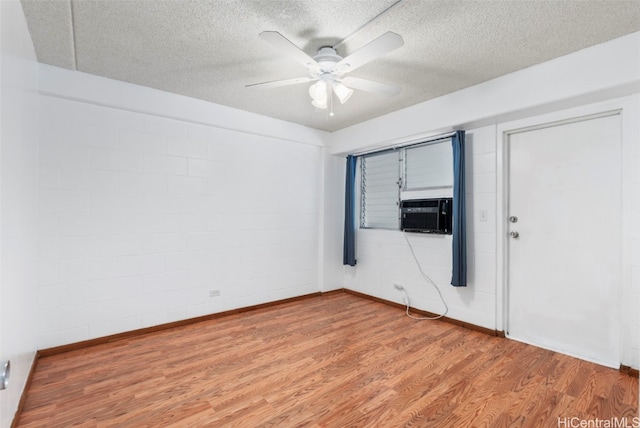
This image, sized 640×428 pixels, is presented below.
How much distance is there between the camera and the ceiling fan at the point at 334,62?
68.6 inches

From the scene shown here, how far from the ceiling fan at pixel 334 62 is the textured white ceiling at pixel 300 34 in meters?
0.17

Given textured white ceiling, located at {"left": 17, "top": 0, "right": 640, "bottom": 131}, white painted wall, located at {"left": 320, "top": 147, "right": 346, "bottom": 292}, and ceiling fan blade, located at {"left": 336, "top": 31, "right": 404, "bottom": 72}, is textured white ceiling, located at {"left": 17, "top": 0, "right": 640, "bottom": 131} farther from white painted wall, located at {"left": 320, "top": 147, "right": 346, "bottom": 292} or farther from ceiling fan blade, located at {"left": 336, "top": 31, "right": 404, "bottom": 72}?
white painted wall, located at {"left": 320, "top": 147, "right": 346, "bottom": 292}

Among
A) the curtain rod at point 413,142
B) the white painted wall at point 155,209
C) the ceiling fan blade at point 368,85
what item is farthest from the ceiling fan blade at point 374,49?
the white painted wall at point 155,209

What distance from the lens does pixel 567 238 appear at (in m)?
2.69

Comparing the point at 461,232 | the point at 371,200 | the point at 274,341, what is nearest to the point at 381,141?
the point at 371,200

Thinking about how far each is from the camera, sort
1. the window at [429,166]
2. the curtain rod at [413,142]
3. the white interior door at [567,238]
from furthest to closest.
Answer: the window at [429,166] → the curtain rod at [413,142] → the white interior door at [567,238]

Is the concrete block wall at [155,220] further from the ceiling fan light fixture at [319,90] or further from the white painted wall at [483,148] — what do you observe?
the ceiling fan light fixture at [319,90]

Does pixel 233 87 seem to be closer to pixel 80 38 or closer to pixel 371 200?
pixel 80 38

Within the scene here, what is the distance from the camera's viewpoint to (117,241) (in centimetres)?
293

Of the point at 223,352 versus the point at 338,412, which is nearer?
the point at 338,412

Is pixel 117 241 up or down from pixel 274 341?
up

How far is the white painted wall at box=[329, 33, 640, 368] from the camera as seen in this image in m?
2.26

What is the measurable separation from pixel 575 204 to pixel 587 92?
929 millimetres

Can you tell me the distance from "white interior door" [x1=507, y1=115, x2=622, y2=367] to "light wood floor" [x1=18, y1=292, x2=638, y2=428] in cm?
25
